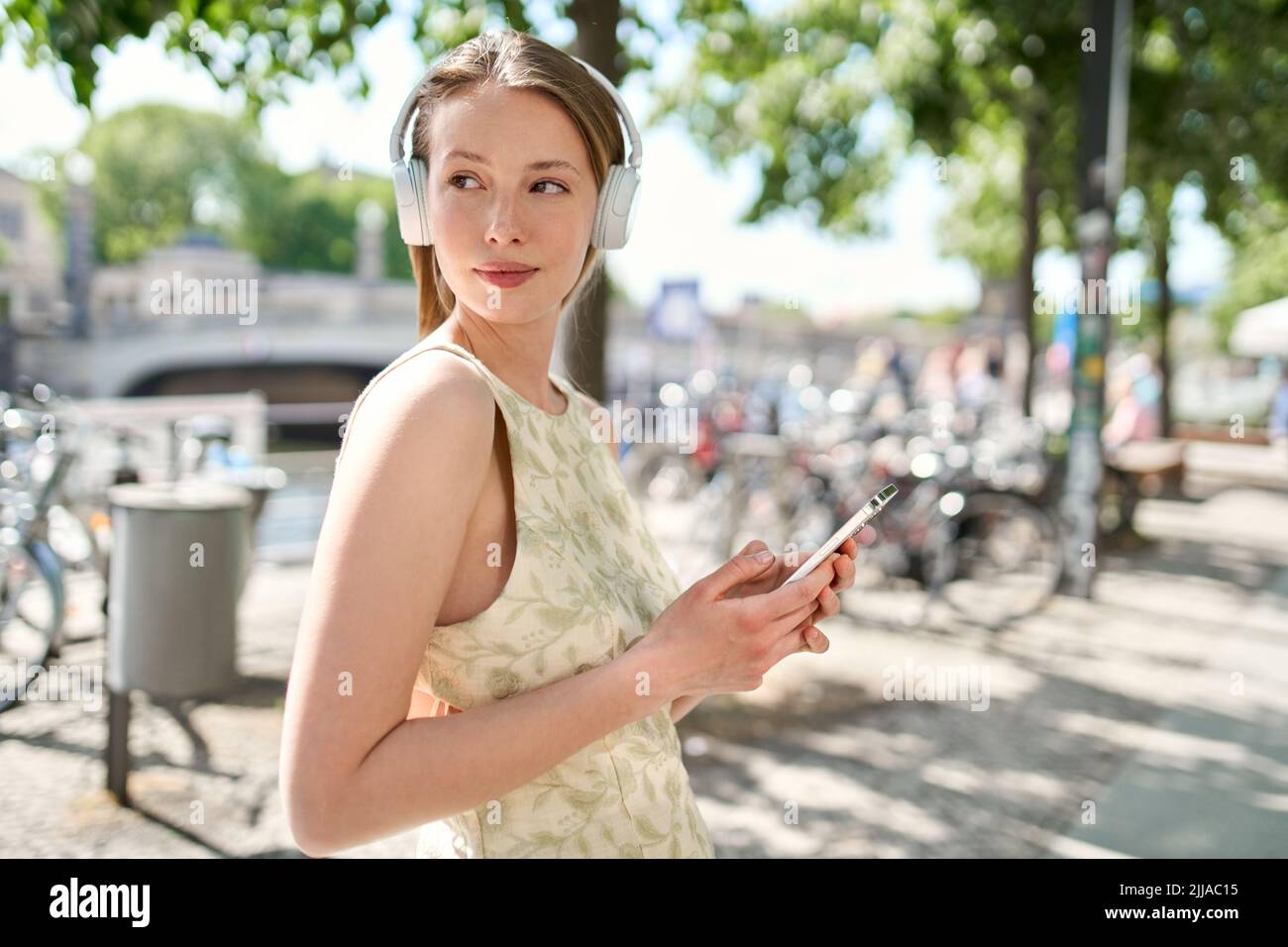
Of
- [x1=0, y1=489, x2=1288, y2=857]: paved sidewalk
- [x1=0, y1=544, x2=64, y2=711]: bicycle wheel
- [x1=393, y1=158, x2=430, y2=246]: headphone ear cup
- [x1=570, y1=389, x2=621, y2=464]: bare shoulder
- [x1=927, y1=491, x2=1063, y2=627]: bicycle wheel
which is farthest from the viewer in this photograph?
[x1=927, y1=491, x2=1063, y2=627]: bicycle wheel

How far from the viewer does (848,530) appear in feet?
3.91

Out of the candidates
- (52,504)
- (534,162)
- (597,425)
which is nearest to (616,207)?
(534,162)

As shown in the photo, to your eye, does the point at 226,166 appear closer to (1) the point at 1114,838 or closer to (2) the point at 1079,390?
(2) the point at 1079,390

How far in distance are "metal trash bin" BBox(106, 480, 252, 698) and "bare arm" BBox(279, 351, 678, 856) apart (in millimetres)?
3136

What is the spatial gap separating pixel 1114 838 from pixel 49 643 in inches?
168

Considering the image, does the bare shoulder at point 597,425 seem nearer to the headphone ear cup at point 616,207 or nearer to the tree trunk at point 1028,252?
the headphone ear cup at point 616,207

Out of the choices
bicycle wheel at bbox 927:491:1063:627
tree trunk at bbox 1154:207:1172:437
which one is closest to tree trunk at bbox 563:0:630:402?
bicycle wheel at bbox 927:491:1063:627

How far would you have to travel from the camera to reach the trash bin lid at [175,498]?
3939mm

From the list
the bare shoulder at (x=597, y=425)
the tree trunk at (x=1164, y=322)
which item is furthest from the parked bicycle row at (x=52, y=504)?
the tree trunk at (x=1164, y=322)

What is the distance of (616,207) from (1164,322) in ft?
61.5

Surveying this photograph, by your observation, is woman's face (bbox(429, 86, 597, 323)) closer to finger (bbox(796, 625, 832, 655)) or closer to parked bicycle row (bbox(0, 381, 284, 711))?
finger (bbox(796, 625, 832, 655))

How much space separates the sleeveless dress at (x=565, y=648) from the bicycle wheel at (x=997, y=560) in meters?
6.17

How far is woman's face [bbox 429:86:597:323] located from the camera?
123cm
